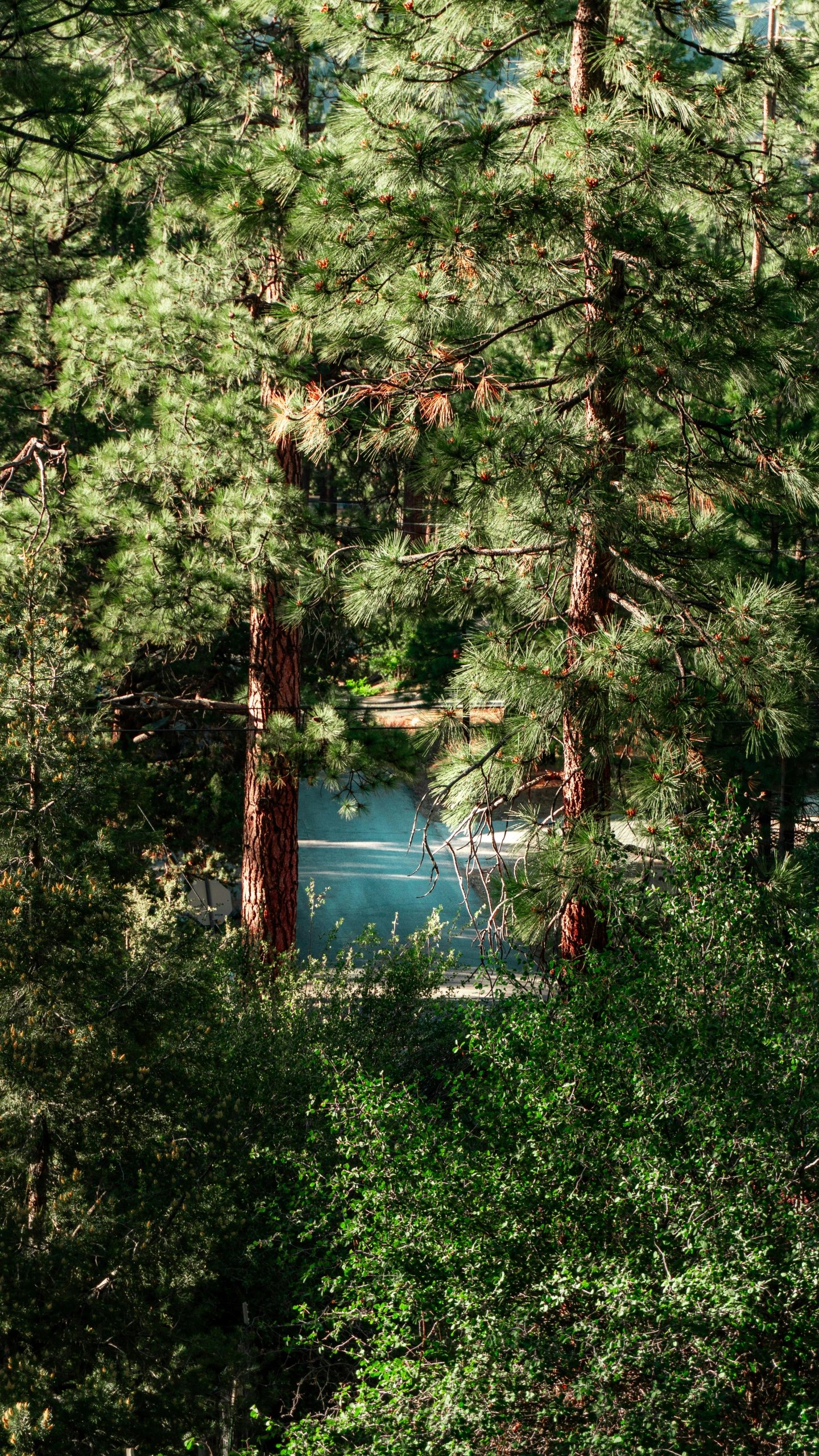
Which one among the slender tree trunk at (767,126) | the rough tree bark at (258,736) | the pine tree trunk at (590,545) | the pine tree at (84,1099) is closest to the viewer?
the pine tree at (84,1099)

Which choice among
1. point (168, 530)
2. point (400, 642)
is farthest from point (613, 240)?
point (400, 642)

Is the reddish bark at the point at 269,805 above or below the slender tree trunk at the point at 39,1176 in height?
above

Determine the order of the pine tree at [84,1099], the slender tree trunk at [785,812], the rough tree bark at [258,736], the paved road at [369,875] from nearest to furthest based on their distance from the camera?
the pine tree at [84,1099] < the rough tree bark at [258,736] < the slender tree trunk at [785,812] < the paved road at [369,875]

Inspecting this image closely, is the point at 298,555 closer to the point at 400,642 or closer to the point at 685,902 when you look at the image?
the point at 685,902

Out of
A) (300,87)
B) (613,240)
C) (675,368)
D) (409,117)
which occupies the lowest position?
(675,368)

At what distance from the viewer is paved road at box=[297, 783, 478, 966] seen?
52.1 ft

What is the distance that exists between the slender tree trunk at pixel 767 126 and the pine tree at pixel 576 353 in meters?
0.10

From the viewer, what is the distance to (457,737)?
21.3ft

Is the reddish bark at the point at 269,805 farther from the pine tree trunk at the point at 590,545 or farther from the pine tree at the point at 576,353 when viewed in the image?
the pine tree trunk at the point at 590,545

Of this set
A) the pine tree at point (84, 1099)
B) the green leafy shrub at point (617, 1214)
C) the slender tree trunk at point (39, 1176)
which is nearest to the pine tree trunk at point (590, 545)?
the green leafy shrub at point (617, 1214)

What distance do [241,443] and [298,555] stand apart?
3.10 feet

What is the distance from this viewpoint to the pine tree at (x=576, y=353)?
5.50 m

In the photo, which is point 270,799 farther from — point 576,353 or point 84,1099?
point 84,1099

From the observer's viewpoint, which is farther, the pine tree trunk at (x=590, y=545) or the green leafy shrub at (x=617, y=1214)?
the pine tree trunk at (x=590, y=545)
